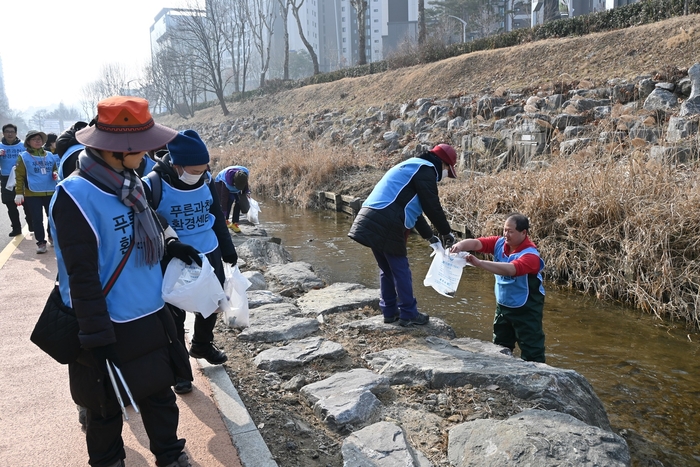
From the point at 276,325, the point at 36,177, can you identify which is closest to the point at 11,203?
the point at 36,177

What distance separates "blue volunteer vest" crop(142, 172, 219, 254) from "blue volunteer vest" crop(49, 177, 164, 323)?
3.42 feet

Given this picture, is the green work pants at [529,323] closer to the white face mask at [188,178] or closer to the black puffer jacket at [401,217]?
the black puffer jacket at [401,217]

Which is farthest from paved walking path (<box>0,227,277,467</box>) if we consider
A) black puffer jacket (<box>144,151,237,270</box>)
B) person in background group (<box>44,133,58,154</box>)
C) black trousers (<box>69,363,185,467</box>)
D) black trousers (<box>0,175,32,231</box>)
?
black trousers (<box>0,175,32,231</box>)

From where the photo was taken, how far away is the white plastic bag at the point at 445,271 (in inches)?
169

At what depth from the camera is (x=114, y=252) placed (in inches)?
93.4

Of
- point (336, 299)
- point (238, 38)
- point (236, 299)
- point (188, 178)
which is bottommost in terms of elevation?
point (336, 299)

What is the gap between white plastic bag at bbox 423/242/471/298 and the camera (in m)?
4.29

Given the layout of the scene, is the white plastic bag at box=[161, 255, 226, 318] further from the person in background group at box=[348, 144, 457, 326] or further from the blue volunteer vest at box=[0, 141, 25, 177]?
the blue volunteer vest at box=[0, 141, 25, 177]

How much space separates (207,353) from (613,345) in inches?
161

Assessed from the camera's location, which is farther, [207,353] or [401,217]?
[401,217]

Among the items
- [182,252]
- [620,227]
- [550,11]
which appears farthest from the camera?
[550,11]

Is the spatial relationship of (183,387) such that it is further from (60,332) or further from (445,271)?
(445,271)

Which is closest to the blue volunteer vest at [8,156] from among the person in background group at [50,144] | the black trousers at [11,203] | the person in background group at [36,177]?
the black trousers at [11,203]

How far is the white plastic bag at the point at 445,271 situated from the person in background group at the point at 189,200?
1.64 m
